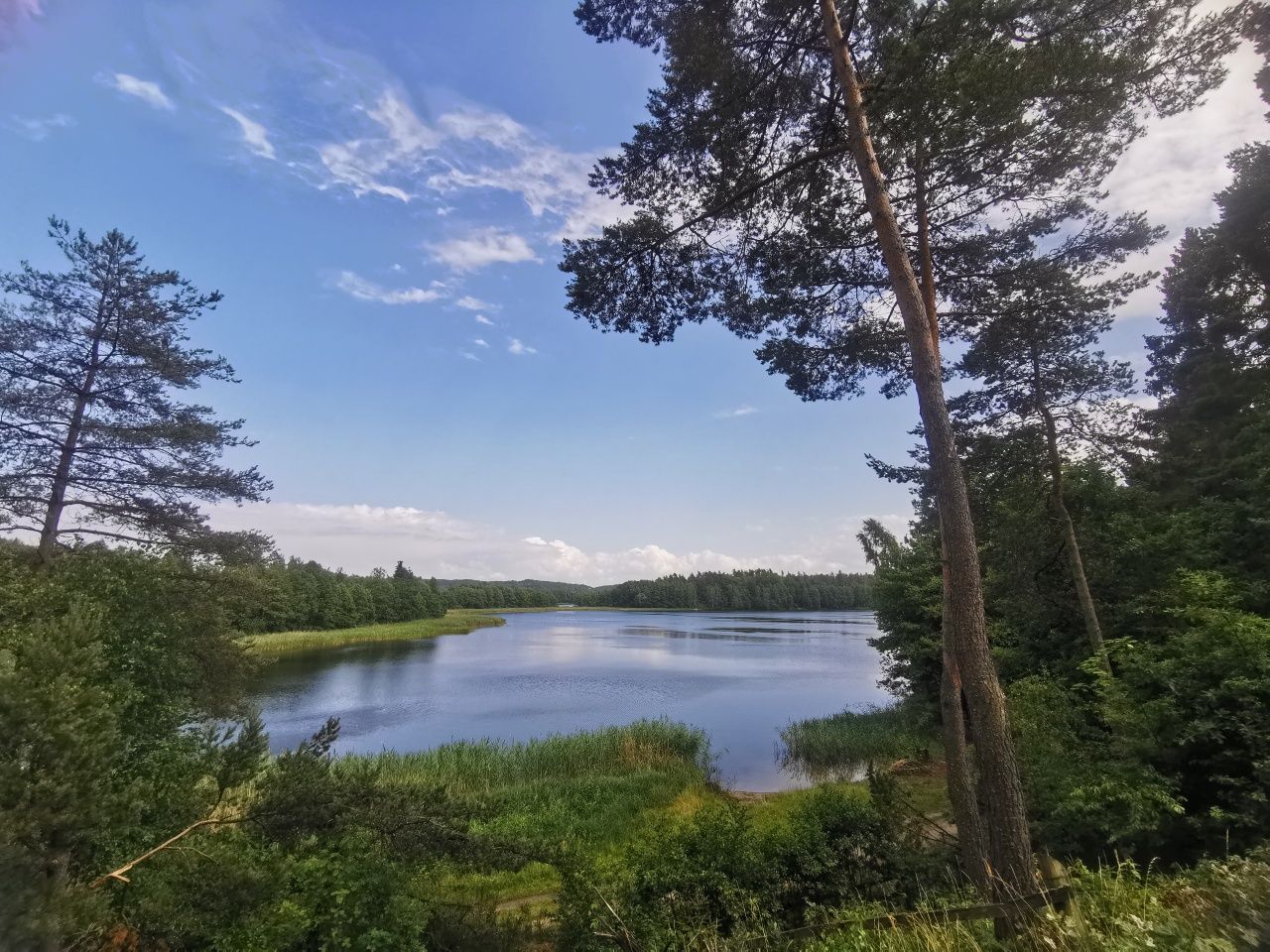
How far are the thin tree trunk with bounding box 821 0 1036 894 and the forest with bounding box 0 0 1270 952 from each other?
0.09 feet

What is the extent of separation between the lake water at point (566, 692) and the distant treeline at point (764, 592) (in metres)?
63.9

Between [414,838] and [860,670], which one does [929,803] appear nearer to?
[414,838]

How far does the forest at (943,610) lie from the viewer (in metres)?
3.35

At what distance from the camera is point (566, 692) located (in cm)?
2497

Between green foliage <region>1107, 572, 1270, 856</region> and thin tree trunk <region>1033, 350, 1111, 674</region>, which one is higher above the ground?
thin tree trunk <region>1033, 350, 1111, 674</region>

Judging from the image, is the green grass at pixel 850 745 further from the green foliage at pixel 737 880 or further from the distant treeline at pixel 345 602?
the distant treeline at pixel 345 602

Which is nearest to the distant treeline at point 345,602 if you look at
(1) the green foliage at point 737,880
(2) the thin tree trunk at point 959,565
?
(1) the green foliage at point 737,880

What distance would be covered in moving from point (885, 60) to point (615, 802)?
10861mm

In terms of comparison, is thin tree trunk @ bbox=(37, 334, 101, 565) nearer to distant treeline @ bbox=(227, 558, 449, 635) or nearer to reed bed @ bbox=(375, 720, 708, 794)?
reed bed @ bbox=(375, 720, 708, 794)

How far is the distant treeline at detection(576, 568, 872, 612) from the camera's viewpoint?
10681 cm

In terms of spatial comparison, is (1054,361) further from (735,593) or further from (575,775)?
(735,593)

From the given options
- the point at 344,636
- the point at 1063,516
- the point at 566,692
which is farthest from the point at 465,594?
the point at 1063,516

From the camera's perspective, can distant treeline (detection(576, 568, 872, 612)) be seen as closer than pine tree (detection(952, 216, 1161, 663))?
No

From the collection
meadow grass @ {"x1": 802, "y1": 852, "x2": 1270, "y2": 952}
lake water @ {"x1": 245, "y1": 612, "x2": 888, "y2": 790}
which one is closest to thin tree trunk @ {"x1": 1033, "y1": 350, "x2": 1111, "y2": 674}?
meadow grass @ {"x1": 802, "y1": 852, "x2": 1270, "y2": 952}
